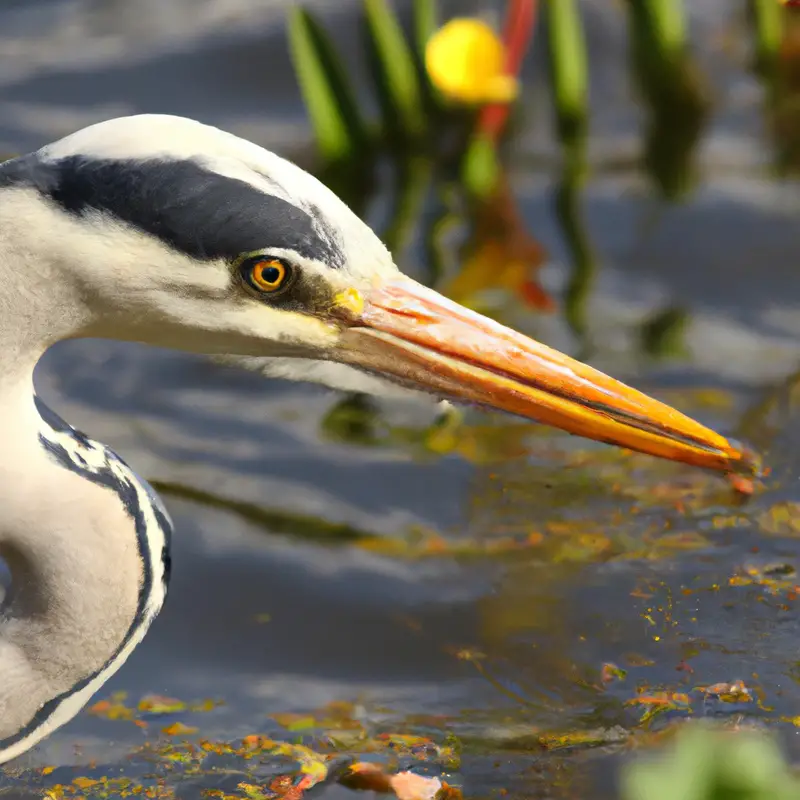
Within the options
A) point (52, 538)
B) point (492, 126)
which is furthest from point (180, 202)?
point (492, 126)

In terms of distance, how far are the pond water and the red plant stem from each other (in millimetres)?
212

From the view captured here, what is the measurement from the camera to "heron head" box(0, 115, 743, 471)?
6.57 feet

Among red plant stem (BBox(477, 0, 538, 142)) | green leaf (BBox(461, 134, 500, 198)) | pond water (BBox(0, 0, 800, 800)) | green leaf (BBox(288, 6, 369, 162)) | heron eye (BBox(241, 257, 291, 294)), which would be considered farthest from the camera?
green leaf (BBox(461, 134, 500, 198))

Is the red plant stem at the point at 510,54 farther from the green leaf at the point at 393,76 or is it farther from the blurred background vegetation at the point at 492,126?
the green leaf at the point at 393,76

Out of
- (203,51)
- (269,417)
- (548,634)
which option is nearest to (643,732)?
(548,634)

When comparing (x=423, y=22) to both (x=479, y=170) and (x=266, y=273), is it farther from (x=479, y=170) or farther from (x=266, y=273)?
(x=266, y=273)

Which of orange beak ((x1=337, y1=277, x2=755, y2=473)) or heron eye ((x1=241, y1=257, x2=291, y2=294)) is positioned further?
orange beak ((x1=337, y1=277, x2=755, y2=473))

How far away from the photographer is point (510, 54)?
4418mm

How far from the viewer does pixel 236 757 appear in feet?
9.14

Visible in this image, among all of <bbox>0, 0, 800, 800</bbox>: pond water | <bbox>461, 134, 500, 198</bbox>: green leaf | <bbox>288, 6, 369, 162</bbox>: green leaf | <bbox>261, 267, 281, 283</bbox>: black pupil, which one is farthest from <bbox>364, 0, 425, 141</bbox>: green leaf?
<bbox>261, 267, 281, 283</bbox>: black pupil

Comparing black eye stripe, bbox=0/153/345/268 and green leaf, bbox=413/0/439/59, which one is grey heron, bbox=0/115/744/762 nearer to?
black eye stripe, bbox=0/153/345/268

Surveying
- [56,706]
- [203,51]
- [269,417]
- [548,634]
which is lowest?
[56,706]

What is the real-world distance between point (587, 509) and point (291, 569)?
717mm

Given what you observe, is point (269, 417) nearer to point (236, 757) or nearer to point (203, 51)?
point (236, 757)
